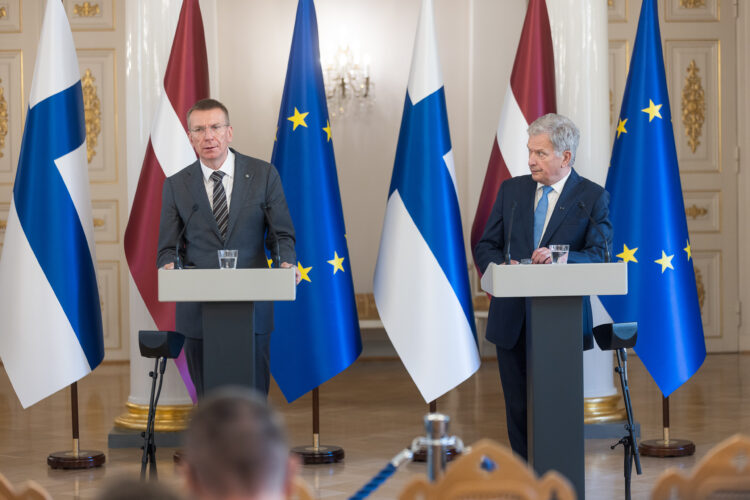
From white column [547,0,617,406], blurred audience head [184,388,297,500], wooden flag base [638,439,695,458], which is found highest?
white column [547,0,617,406]

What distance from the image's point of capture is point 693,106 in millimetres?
9289

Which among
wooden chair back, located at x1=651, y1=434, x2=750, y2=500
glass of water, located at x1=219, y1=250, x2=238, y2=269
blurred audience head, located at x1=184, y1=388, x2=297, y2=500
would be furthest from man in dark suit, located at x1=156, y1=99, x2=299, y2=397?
blurred audience head, located at x1=184, y1=388, x2=297, y2=500

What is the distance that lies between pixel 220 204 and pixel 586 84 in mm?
2512

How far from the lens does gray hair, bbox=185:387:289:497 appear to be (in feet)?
4.19

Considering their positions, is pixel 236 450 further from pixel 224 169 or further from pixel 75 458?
pixel 75 458

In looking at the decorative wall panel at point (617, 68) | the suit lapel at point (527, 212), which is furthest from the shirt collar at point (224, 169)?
the decorative wall panel at point (617, 68)

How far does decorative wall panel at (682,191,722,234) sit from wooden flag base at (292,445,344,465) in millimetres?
5339

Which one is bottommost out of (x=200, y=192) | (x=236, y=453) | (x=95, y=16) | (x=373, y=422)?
(x=373, y=422)

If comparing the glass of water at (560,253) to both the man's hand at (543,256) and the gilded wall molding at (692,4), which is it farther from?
the gilded wall molding at (692,4)

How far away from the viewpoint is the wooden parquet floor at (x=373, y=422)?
15.8 ft

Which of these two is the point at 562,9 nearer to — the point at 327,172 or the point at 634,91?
the point at 634,91

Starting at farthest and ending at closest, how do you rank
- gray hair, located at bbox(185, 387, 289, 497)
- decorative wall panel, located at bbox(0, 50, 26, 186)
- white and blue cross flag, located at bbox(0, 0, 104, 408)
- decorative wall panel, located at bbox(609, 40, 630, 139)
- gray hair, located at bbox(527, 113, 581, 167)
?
decorative wall panel, located at bbox(609, 40, 630, 139)
decorative wall panel, located at bbox(0, 50, 26, 186)
white and blue cross flag, located at bbox(0, 0, 104, 408)
gray hair, located at bbox(527, 113, 581, 167)
gray hair, located at bbox(185, 387, 289, 497)

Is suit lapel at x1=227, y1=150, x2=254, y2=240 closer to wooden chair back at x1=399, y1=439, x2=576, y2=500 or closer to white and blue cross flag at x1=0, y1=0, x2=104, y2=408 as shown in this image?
white and blue cross flag at x1=0, y1=0, x2=104, y2=408

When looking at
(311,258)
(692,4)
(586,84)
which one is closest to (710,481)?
(311,258)
